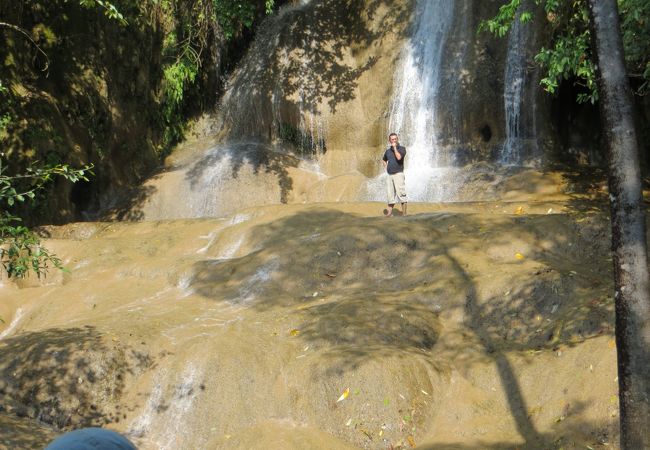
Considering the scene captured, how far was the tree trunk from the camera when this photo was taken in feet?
16.3

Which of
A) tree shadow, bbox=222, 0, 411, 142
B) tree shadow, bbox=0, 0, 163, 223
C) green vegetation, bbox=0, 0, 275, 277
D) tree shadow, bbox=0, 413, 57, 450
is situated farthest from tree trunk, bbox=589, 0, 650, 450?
tree shadow, bbox=222, 0, 411, 142

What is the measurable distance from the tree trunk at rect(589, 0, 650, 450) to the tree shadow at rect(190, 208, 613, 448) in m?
2.29

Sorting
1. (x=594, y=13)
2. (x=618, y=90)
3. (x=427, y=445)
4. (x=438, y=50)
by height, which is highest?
(x=438, y=50)

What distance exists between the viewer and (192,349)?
359 inches

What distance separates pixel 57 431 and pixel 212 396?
180 centimetres

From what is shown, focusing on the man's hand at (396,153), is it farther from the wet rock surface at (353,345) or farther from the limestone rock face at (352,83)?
the limestone rock face at (352,83)

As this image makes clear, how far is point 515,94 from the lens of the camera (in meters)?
18.0

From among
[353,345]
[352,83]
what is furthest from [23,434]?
[352,83]

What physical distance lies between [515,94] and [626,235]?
13.6 m

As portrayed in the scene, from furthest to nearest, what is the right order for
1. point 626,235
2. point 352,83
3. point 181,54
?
1. point 352,83
2. point 181,54
3. point 626,235

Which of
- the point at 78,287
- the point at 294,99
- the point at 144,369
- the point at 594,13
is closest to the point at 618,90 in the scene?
the point at 594,13

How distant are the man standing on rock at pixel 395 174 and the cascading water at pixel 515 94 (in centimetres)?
541

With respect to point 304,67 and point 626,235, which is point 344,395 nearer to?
point 626,235

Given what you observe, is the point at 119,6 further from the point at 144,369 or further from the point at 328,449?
the point at 328,449
